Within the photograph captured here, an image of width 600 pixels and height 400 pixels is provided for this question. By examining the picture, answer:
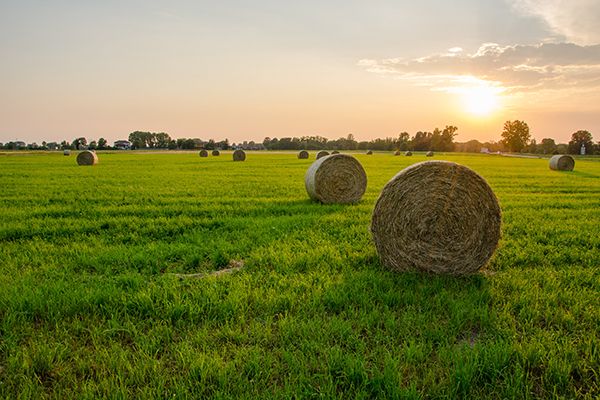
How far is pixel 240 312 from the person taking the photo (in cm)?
464

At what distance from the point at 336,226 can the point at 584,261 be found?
467cm

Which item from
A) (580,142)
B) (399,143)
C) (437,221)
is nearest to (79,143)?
(399,143)

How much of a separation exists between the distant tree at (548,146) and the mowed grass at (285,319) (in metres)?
112

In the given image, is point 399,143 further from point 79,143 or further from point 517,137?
point 79,143

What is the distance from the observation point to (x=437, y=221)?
6582 millimetres

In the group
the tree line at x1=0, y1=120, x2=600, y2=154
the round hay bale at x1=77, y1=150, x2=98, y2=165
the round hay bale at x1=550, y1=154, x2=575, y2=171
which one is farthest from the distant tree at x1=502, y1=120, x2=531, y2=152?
the round hay bale at x1=77, y1=150, x2=98, y2=165

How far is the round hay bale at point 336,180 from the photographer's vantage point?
12.9 metres

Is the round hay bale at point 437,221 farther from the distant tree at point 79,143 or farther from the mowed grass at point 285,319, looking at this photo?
the distant tree at point 79,143

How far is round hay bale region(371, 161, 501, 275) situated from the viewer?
633cm

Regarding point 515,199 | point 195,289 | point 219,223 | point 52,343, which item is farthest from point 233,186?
point 52,343

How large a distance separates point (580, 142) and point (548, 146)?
817 centimetres

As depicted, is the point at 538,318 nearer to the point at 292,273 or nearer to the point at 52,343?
the point at 292,273

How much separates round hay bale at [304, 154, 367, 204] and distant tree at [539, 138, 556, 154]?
350 ft

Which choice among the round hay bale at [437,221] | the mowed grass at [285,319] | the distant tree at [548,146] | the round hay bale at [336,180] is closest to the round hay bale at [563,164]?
the round hay bale at [336,180]
